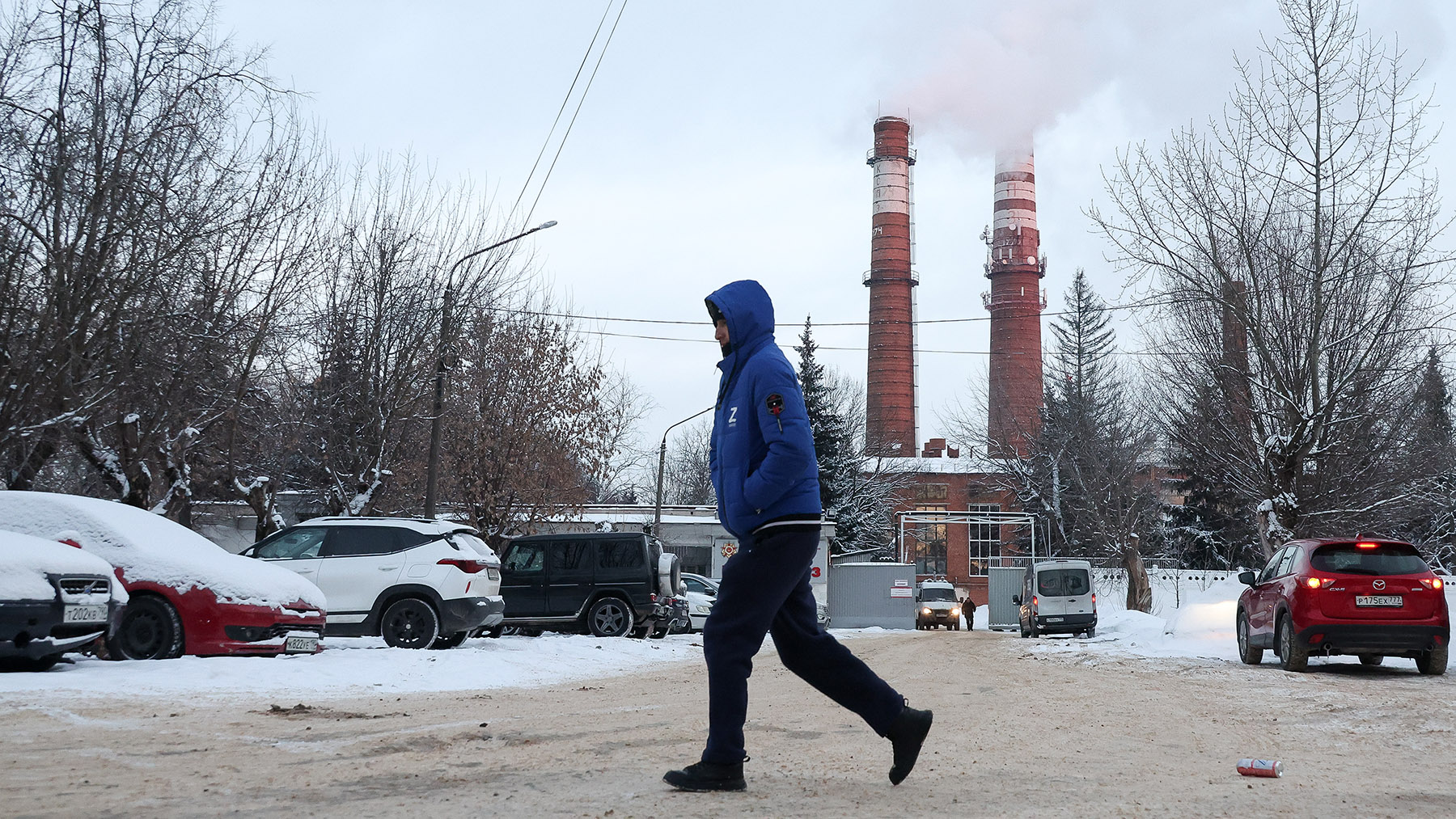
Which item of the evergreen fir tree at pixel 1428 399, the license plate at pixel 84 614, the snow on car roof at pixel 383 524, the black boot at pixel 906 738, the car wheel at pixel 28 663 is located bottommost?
the car wheel at pixel 28 663

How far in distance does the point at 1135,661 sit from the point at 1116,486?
29.4 metres

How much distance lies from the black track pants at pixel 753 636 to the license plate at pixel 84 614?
268 inches

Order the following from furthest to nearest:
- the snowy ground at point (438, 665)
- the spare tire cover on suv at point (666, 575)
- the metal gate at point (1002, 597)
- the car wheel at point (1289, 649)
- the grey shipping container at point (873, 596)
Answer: the metal gate at point (1002, 597), the grey shipping container at point (873, 596), the spare tire cover on suv at point (666, 575), the car wheel at point (1289, 649), the snowy ground at point (438, 665)

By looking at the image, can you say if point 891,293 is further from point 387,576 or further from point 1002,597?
point 387,576

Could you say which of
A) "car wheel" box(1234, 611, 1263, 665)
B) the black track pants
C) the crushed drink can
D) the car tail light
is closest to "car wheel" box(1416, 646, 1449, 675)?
"car wheel" box(1234, 611, 1263, 665)

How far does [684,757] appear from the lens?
564 cm

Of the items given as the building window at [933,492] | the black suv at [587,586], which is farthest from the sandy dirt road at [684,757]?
the building window at [933,492]

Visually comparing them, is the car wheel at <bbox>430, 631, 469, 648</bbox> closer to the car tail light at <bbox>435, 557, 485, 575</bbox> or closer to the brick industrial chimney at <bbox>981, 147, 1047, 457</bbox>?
the car tail light at <bbox>435, 557, 485, 575</bbox>

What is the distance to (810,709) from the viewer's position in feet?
27.7

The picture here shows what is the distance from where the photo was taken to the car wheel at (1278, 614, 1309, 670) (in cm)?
1423

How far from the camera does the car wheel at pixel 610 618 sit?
2086cm

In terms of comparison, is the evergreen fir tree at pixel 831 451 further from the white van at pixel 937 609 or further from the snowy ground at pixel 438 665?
the snowy ground at pixel 438 665

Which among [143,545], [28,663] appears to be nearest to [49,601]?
[28,663]

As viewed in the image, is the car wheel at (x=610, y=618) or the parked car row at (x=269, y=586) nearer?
the parked car row at (x=269, y=586)
